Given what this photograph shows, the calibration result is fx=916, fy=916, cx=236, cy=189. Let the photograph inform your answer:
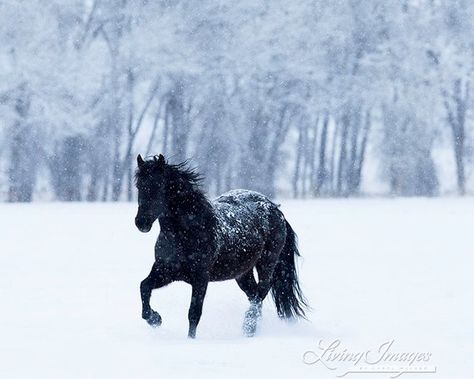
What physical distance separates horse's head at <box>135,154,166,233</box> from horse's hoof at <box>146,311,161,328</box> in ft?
2.53

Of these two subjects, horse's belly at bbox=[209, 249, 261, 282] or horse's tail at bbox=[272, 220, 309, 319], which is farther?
horse's tail at bbox=[272, 220, 309, 319]

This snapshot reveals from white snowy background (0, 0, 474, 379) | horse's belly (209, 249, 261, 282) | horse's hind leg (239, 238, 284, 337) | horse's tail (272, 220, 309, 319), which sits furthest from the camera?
white snowy background (0, 0, 474, 379)

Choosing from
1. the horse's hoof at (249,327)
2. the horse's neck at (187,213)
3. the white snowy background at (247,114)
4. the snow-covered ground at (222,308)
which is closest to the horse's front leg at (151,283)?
the snow-covered ground at (222,308)

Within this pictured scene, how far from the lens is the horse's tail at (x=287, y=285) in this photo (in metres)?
8.44

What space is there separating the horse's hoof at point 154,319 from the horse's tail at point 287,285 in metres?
1.70

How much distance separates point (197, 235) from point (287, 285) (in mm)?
1715

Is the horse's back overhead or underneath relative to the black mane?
underneath

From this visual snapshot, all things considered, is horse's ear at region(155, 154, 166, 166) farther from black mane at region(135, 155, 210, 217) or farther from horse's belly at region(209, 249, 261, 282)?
horse's belly at region(209, 249, 261, 282)

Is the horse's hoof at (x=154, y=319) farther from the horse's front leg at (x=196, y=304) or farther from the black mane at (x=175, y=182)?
the black mane at (x=175, y=182)

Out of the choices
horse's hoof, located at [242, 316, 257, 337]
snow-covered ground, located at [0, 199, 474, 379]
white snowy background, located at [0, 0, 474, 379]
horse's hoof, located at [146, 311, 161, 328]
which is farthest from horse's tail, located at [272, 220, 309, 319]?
white snowy background, located at [0, 0, 474, 379]

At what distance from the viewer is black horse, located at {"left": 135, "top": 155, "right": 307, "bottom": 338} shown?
22.5ft

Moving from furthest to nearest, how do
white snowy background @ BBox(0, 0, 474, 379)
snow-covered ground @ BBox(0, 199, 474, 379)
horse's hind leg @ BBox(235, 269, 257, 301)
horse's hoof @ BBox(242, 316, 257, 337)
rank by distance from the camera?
white snowy background @ BBox(0, 0, 474, 379)
horse's hind leg @ BBox(235, 269, 257, 301)
horse's hoof @ BBox(242, 316, 257, 337)
snow-covered ground @ BBox(0, 199, 474, 379)

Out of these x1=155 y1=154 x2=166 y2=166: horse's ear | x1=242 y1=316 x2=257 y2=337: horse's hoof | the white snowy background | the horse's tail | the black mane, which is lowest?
x1=242 y1=316 x2=257 y2=337: horse's hoof

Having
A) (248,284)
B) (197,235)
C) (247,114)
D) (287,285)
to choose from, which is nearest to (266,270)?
(248,284)
